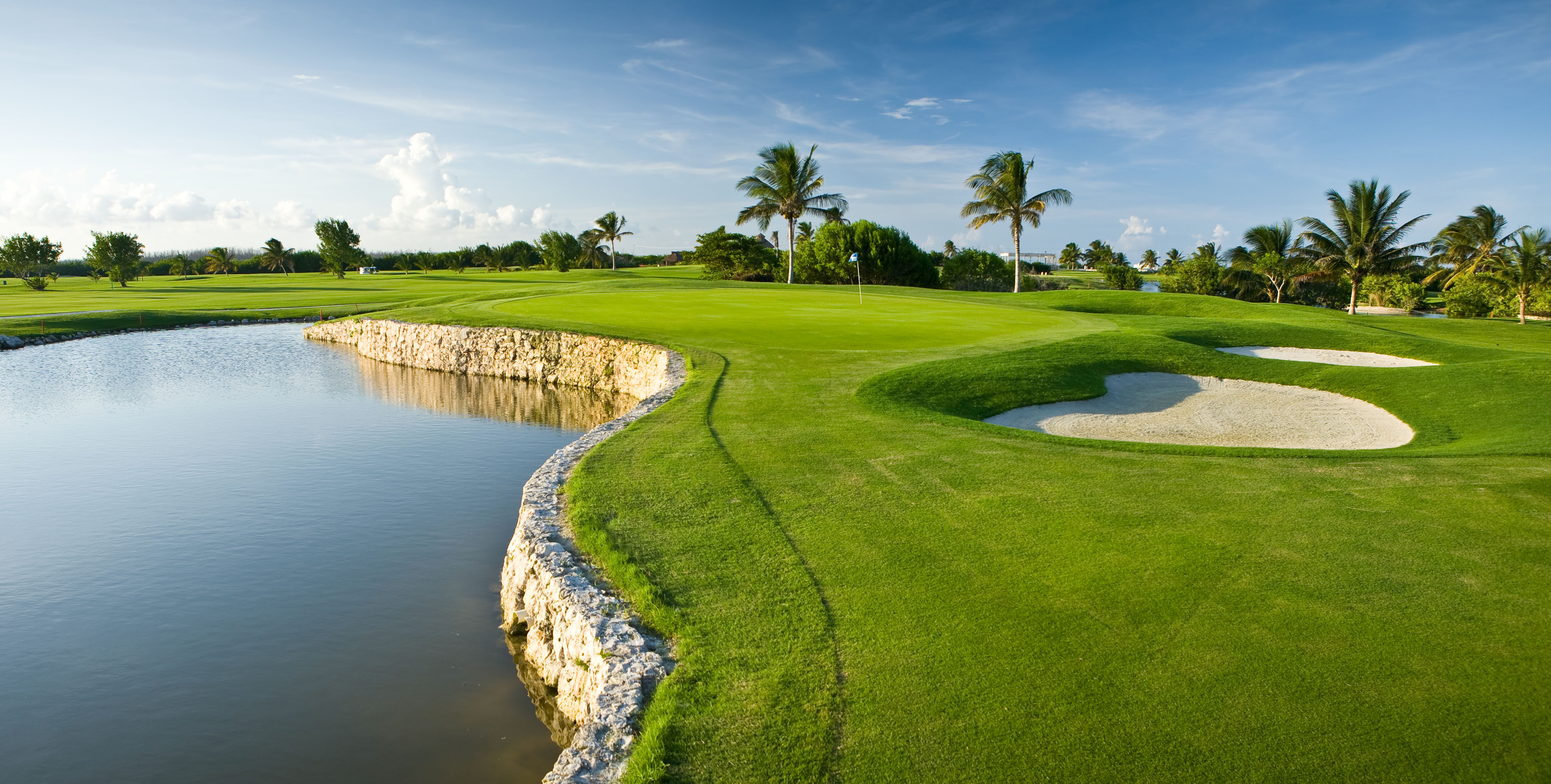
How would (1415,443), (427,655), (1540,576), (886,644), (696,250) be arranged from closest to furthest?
(886,644)
(1540,576)
(427,655)
(1415,443)
(696,250)

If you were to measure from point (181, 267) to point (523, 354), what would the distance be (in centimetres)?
8201

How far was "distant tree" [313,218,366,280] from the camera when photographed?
7344 cm

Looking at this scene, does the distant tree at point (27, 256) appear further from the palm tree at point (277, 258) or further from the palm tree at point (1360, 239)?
the palm tree at point (1360, 239)

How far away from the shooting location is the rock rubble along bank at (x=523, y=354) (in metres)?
23.2

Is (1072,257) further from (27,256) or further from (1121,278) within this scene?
(27,256)

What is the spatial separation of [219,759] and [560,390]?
18.8m

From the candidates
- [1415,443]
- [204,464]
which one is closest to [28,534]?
[204,464]

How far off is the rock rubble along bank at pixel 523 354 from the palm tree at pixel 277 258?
215ft

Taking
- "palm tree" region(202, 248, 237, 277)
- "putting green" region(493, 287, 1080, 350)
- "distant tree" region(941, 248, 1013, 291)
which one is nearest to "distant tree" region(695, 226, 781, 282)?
"distant tree" region(941, 248, 1013, 291)

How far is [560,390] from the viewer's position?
24859 millimetres

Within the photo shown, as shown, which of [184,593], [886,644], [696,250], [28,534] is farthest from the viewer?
[696,250]

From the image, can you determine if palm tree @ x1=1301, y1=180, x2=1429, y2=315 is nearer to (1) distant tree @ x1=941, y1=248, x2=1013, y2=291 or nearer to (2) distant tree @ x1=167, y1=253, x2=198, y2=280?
(1) distant tree @ x1=941, y1=248, x2=1013, y2=291

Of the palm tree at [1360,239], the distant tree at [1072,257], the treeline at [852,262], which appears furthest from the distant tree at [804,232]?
the distant tree at [1072,257]

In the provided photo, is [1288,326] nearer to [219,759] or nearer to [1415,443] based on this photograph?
[1415,443]
